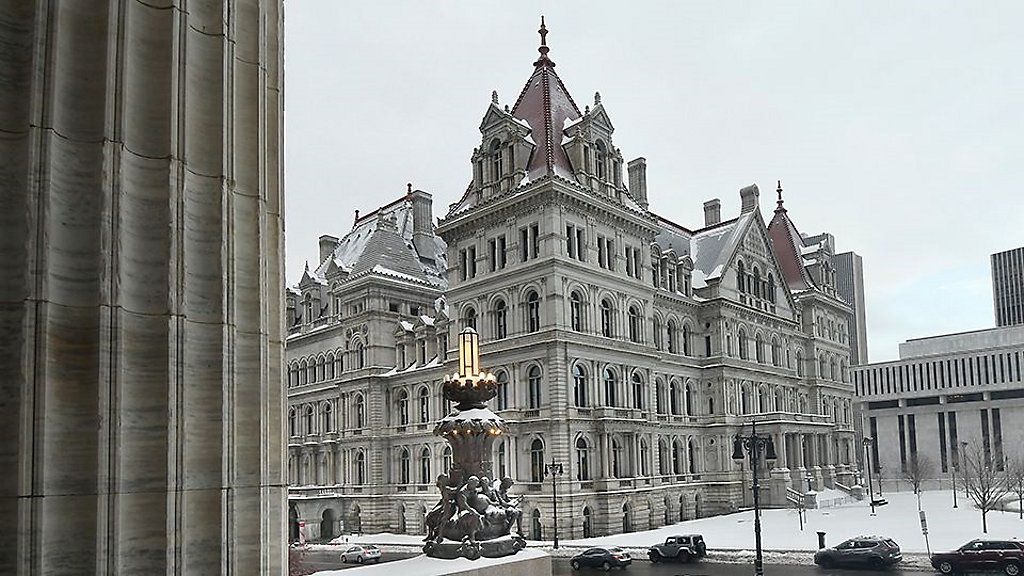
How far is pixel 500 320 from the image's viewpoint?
51.9m

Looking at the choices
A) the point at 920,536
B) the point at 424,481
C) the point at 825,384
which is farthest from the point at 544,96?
the point at 825,384

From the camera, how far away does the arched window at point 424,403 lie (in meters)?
57.9

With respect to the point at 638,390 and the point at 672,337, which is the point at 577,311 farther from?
the point at 672,337

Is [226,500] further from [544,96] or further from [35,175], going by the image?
[544,96]

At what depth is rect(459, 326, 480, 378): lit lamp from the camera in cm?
1323

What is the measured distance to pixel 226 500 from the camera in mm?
6242

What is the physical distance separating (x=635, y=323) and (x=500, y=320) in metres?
8.45

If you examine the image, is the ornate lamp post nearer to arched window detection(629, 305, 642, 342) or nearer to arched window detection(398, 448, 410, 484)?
arched window detection(629, 305, 642, 342)

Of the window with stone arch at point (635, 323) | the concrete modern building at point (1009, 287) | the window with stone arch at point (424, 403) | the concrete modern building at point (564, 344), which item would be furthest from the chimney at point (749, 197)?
the concrete modern building at point (1009, 287)

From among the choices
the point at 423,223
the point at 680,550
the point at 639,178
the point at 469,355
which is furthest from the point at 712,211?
the point at 469,355

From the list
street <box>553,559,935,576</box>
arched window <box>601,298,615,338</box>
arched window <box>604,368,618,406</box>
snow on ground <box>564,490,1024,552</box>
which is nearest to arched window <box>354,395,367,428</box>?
arched window <box>604,368,618,406</box>

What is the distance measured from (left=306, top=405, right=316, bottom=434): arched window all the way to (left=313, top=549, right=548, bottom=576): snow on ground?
57.2 m

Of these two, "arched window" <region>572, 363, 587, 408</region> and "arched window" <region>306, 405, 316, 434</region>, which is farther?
"arched window" <region>306, 405, 316, 434</region>

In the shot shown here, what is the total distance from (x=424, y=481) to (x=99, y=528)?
52419 mm
